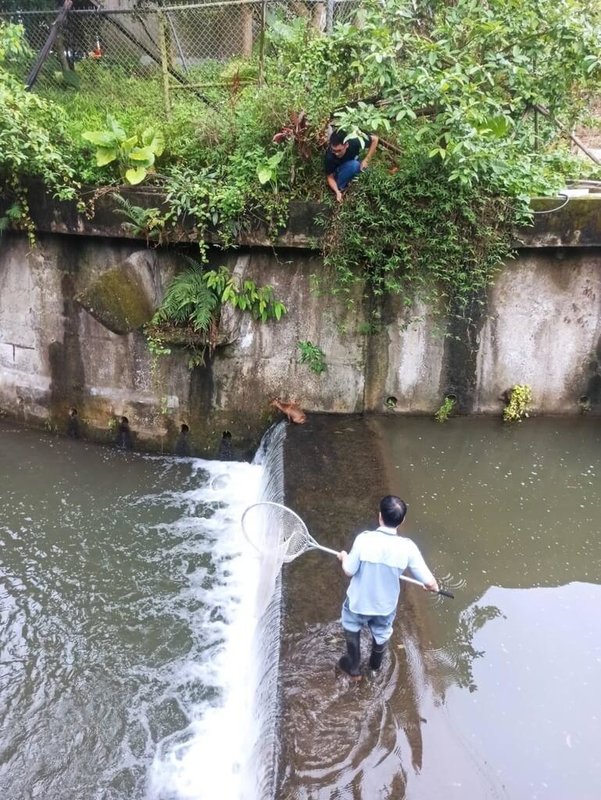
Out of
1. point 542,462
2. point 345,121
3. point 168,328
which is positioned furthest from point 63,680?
point 345,121

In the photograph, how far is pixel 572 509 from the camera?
6121mm

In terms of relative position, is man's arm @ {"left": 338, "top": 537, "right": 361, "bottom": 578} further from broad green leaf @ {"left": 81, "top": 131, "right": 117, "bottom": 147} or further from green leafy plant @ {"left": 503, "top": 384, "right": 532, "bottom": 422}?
broad green leaf @ {"left": 81, "top": 131, "right": 117, "bottom": 147}

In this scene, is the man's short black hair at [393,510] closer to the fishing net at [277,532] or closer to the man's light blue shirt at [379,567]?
the man's light blue shirt at [379,567]

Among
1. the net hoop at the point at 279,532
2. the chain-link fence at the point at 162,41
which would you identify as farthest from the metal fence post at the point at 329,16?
the net hoop at the point at 279,532

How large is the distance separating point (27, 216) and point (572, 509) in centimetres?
729

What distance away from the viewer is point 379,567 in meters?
3.69

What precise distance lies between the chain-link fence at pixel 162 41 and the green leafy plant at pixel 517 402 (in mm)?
5299

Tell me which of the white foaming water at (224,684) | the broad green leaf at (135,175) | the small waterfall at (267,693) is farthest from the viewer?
the broad green leaf at (135,175)

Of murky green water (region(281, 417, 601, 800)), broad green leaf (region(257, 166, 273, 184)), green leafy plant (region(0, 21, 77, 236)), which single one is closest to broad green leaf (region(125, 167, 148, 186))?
green leafy plant (region(0, 21, 77, 236))

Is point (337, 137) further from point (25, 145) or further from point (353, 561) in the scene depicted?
point (353, 561)

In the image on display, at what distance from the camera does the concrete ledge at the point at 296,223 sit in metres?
6.92

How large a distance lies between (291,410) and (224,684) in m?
3.49

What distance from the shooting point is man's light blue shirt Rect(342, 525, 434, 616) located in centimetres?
365

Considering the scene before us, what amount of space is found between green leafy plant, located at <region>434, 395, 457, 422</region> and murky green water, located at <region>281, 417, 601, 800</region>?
637 millimetres
